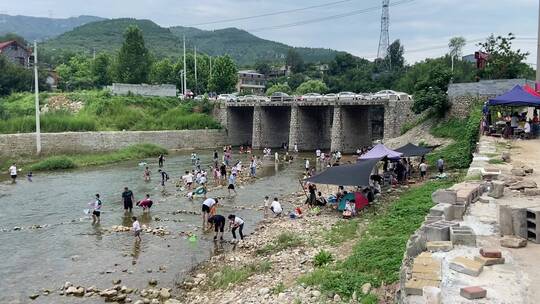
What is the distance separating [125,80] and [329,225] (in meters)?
59.9

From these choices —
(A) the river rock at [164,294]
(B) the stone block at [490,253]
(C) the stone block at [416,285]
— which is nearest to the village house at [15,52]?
(A) the river rock at [164,294]

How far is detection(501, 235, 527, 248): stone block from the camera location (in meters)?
9.83

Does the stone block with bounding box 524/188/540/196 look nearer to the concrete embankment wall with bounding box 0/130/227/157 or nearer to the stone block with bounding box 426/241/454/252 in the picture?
the stone block with bounding box 426/241/454/252

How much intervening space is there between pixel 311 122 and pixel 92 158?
83.0 ft

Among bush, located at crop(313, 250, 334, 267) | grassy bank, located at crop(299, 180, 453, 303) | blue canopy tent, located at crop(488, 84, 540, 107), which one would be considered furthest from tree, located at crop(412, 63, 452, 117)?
bush, located at crop(313, 250, 334, 267)

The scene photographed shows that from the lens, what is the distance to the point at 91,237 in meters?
21.3

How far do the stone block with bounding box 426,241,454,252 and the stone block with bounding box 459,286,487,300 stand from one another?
204 cm

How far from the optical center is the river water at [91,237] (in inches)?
646

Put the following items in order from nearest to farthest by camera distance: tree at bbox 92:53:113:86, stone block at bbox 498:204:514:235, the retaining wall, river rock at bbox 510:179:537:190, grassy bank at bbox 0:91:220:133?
stone block at bbox 498:204:514:235
river rock at bbox 510:179:537:190
grassy bank at bbox 0:91:220:133
the retaining wall
tree at bbox 92:53:113:86

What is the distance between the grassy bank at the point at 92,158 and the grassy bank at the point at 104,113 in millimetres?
5430

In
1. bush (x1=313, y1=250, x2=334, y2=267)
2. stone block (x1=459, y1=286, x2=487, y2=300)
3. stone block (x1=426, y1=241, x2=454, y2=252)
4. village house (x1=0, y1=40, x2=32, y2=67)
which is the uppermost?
village house (x1=0, y1=40, x2=32, y2=67)

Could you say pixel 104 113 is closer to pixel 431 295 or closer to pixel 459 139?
pixel 459 139

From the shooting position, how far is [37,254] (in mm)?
18984

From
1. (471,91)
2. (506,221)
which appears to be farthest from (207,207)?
(471,91)
